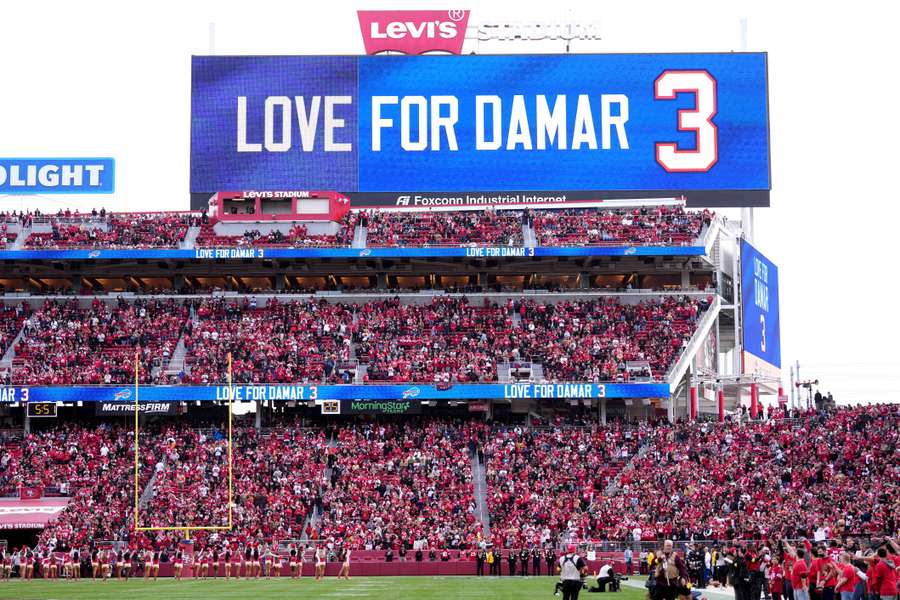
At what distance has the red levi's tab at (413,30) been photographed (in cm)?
5612

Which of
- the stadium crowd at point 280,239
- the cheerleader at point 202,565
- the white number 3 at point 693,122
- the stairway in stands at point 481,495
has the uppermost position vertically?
the white number 3 at point 693,122

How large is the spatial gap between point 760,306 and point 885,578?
128 feet

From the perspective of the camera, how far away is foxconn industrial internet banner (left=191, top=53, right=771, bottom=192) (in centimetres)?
5456

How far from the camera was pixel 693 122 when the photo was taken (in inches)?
2143

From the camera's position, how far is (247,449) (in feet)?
149

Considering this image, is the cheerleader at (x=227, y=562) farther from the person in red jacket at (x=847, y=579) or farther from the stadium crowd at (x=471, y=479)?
the person in red jacket at (x=847, y=579)

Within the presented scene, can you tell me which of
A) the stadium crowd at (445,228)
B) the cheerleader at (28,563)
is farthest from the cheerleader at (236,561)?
the stadium crowd at (445,228)

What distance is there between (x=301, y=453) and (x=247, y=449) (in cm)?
206

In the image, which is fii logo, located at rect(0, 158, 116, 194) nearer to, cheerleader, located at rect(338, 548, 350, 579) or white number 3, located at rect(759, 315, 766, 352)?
cheerleader, located at rect(338, 548, 350, 579)

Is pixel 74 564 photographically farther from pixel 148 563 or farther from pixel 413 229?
pixel 413 229

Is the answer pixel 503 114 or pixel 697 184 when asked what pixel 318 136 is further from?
pixel 697 184

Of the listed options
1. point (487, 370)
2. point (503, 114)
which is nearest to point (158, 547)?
point (487, 370)

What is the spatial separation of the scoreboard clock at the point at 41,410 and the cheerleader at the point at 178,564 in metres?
10.3

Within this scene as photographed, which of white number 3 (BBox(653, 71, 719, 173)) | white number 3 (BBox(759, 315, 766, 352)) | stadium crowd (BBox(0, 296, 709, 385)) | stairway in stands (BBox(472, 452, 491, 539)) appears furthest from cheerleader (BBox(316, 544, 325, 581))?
white number 3 (BBox(759, 315, 766, 352))
